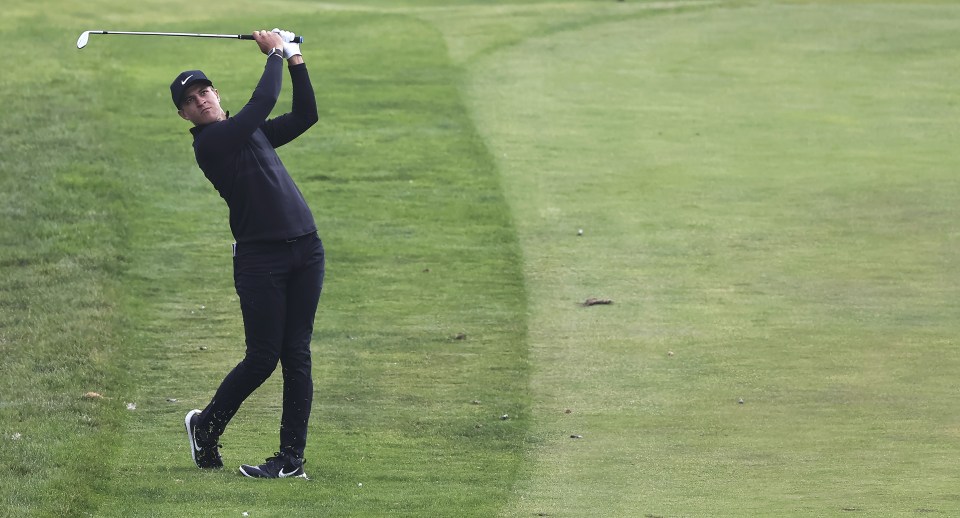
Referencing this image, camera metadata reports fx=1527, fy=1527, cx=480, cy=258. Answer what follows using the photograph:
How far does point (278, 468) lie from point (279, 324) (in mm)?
636

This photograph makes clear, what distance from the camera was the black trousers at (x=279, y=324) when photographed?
21.9 feet

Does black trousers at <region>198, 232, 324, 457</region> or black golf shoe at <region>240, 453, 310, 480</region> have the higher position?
black trousers at <region>198, 232, 324, 457</region>

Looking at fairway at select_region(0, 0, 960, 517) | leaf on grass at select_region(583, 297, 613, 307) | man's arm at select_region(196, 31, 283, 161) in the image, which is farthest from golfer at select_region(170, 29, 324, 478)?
leaf on grass at select_region(583, 297, 613, 307)

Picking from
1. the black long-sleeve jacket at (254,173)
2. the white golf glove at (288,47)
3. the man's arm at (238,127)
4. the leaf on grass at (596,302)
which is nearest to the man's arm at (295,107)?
the white golf glove at (288,47)

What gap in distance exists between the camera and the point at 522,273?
10.1 m

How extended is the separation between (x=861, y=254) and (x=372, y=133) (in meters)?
5.02

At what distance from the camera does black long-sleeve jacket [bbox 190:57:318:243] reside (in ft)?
21.4

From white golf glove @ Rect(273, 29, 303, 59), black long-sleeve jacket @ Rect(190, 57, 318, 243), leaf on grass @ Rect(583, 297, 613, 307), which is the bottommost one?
leaf on grass @ Rect(583, 297, 613, 307)

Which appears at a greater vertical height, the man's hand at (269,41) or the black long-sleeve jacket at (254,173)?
the man's hand at (269,41)

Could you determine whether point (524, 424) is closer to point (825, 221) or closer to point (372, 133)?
point (825, 221)

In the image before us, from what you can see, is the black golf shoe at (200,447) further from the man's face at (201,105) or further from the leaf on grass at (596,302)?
the leaf on grass at (596,302)

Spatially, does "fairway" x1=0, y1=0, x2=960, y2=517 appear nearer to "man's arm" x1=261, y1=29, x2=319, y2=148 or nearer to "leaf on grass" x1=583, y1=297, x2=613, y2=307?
"leaf on grass" x1=583, y1=297, x2=613, y2=307

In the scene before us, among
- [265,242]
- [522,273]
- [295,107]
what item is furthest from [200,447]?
[522,273]

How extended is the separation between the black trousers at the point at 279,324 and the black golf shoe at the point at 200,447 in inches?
1.8
